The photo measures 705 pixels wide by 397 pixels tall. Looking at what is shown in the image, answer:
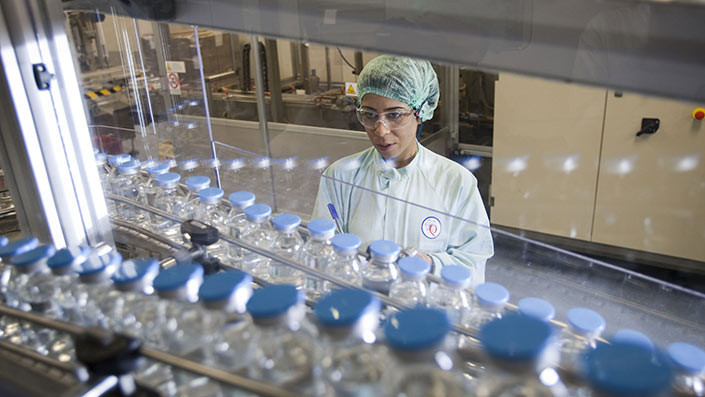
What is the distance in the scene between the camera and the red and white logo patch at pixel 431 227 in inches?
52.7

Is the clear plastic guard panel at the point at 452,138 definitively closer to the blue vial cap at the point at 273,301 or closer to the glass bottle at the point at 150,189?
the glass bottle at the point at 150,189

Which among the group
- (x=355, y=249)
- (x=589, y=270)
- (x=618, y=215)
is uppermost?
(x=355, y=249)

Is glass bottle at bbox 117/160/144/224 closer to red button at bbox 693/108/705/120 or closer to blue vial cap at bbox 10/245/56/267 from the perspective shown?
blue vial cap at bbox 10/245/56/267

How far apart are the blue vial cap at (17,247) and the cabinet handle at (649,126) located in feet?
8.70

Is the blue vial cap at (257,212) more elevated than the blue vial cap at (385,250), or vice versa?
the blue vial cap at (257,212)

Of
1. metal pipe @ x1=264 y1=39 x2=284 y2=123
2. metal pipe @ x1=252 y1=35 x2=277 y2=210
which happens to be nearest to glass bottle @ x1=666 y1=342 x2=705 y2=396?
→ metal pipe @ x1=252 y1=35 x2=277 y2=210

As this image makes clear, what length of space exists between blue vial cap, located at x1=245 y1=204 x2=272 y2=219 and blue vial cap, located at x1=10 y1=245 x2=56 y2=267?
31 centimetres

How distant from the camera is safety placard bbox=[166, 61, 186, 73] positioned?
10.8 ft

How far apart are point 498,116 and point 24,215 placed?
257 cm

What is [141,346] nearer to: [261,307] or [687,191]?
[261,307]

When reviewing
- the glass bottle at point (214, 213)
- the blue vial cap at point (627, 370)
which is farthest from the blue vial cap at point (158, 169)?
the blue vial cap at point (627, 370)

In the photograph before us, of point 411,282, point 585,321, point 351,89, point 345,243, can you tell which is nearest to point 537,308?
point 585,321

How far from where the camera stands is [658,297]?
3.96 ft

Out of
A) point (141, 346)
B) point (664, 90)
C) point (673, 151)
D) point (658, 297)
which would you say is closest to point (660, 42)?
point (664, 90)
